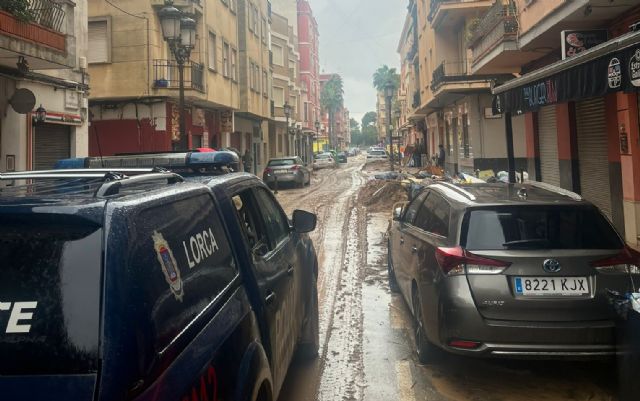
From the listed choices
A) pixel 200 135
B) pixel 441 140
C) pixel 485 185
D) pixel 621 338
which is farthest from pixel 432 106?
pixel 621 338

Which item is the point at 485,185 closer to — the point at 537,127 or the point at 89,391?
the point at 89,391

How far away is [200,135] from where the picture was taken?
921 inches

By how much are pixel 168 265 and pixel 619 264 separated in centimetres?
353

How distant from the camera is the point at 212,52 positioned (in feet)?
71.6

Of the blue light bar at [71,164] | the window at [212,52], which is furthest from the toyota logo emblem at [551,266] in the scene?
the window at [212,52]

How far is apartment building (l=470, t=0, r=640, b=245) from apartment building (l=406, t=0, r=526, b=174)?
141 inches

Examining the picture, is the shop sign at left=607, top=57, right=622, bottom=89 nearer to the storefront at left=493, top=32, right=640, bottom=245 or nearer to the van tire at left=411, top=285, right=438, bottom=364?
the storefront at left=493, top=32, right=640, bottom=245

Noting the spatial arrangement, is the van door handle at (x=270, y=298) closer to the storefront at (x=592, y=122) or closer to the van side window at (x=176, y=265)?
the van side window at (x=176, y=265)

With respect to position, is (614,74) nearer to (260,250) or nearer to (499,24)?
(260,250)

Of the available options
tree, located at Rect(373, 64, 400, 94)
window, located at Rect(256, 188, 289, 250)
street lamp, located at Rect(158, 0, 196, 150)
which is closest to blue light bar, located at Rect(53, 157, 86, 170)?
window, located at Rect(256, 188, 289, 250)

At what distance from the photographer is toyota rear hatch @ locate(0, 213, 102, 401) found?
1.55 meters

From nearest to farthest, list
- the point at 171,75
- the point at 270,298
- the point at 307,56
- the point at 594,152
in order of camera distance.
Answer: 1. the point at 270,298
2. the point at 594,152
3. the point at 171,75
4. the point at 307,56

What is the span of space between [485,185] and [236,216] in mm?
3354

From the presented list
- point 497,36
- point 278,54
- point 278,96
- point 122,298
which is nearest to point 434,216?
point 122,298
